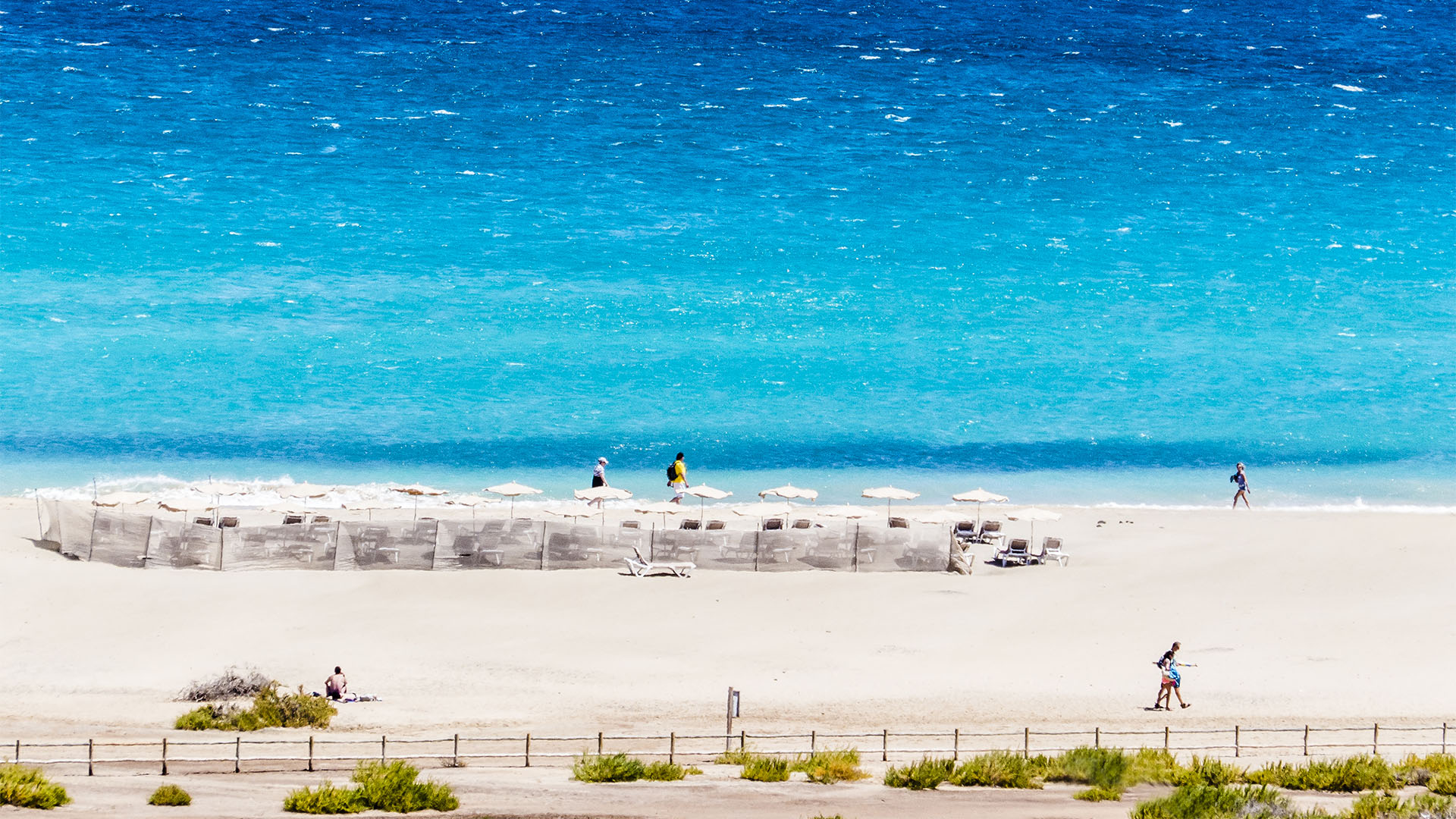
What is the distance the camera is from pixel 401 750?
20844 millimetres

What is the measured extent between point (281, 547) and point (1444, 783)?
69.3 feet

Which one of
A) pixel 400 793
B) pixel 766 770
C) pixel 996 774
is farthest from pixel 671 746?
pixel 996 774

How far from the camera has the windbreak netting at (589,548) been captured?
101 ft

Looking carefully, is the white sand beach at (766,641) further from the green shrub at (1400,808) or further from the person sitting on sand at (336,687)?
the green shrub at (1400,808)

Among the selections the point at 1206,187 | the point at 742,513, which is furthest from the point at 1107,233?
the point at 742,513

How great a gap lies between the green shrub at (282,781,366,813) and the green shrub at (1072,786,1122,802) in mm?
8859

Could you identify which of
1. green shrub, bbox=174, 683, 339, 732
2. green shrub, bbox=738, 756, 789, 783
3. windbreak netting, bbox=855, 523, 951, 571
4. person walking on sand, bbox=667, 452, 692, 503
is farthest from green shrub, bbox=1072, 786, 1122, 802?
person walking on sand, bbox=667, 452, 692, 503

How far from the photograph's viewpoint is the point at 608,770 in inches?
774

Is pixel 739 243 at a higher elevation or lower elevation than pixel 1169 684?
higher

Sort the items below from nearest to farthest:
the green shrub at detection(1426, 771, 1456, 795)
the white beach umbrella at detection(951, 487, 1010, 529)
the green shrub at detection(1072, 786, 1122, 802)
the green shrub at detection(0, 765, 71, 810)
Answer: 1. the green shrub at detection(0, 765, 71, 810)
2. the green shrub at detection(1072, 786, 1122, 802)
3. the green shrub at detection(1426, 771, 1456, 795)
4. the white beach umbrella at detection(951, 487, 1010, 529)

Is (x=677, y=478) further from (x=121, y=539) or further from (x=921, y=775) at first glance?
(x=921, y=775)

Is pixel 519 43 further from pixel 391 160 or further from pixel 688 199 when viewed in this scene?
pixel 688 199

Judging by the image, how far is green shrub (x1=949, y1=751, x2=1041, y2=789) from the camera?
65.3 ft

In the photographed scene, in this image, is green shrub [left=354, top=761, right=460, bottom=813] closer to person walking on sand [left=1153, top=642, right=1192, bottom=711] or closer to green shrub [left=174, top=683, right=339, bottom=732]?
green shrub [left=174, top=683, right=339, bottom=732]
